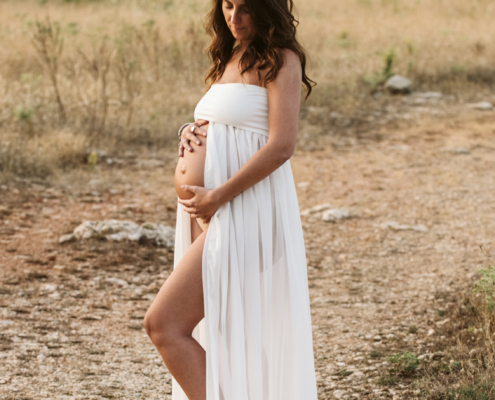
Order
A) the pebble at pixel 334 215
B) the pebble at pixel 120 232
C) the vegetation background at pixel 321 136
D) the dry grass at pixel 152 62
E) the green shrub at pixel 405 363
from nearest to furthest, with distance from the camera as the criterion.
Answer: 1. the green shrub at pixel 405 363
2. the vegetation background at pixel 321 136
3. the pebble at pixel 120 232
4. the pebble at pixel 334 215
5. the dry grass at pixel 152 62

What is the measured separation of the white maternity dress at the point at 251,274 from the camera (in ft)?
6.39

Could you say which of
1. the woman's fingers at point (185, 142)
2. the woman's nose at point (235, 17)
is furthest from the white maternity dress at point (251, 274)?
the woman's nose at point (235, 17)

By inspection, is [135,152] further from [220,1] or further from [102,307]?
[220,1]

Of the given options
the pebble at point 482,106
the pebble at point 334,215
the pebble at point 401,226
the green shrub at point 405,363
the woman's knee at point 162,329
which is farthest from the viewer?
the pebble at point 482,106

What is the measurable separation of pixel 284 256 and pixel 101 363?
168 centimetres

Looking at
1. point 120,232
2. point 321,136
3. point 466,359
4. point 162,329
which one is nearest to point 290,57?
point 162,329

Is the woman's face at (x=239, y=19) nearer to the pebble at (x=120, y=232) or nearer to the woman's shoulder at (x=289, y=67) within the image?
the woman's shoulder at (x=289, y=67)

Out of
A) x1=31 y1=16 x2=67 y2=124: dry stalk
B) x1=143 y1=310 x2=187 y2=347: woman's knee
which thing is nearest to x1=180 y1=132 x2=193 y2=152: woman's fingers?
x1=143 y1=310 x2=187 y2=347: woman's knee

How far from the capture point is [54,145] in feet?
21.5

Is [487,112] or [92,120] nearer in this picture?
[92,120]

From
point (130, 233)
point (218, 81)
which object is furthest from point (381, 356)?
point (130, 233)

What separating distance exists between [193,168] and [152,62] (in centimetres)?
820

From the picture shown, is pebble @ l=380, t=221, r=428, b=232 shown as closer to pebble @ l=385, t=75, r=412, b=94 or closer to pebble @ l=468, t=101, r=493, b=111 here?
pebble @ l=468, t=101, r=493, b=111

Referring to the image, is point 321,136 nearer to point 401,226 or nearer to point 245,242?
point 401,226
